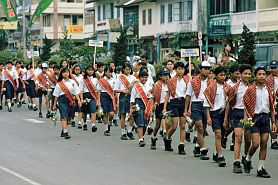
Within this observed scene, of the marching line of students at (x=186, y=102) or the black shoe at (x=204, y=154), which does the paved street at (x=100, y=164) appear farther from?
the marching line of students at (x=186, y=102)

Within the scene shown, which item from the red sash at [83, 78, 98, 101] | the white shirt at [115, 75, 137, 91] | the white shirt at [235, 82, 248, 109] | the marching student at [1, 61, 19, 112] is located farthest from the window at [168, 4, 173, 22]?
the white shirt at [235, 82, 248, 109]

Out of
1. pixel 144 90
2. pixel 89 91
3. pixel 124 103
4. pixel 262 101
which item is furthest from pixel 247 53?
pixel 262 101

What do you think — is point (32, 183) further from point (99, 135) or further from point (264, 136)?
point (99, 135)

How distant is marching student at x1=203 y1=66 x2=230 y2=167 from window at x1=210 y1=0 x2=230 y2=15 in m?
37.7

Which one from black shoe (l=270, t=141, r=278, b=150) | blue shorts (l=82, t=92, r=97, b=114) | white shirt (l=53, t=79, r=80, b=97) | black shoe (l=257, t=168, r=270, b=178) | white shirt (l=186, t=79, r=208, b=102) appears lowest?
black shoe (l=270, t=141, r=278, b=150)

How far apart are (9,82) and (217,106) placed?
16877mm

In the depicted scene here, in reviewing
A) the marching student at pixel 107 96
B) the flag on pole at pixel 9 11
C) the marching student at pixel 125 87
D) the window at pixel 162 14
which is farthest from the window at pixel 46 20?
the marching student at pixel 125 87

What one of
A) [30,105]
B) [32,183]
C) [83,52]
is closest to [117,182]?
[32,183]

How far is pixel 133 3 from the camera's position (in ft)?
206

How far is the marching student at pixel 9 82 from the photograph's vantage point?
29453mm

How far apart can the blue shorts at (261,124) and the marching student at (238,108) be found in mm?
406

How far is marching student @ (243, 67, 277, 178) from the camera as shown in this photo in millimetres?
12539

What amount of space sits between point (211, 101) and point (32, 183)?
4046 millimetres

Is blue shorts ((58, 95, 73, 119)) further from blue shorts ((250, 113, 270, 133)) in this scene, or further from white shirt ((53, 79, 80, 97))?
blue shorts ((250, 113, 270, 133))
